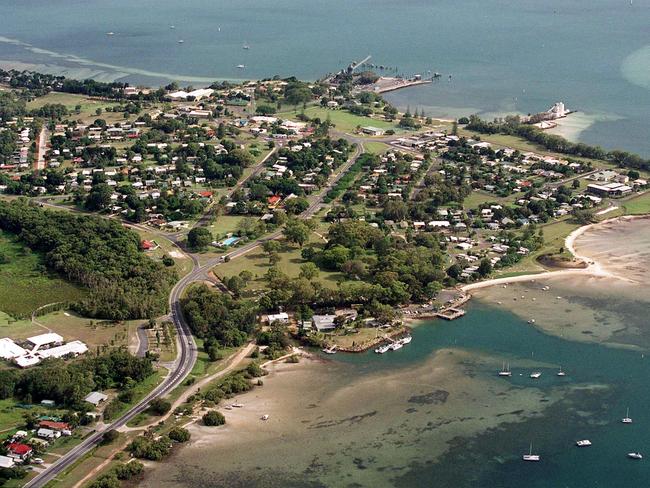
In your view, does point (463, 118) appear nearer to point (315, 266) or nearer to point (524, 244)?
point (524, 244)

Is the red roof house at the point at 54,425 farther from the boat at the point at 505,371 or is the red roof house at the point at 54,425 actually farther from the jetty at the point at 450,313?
the jetty at the point at 450,313

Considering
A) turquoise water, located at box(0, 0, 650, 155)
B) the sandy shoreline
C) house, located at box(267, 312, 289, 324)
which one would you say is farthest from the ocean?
turquoise water, located at box(0, 0, 650, 155)

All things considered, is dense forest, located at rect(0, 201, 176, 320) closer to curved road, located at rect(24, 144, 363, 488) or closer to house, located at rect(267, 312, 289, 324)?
curved road, located at rect(24, 144, 363, 488)

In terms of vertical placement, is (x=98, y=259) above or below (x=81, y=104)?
below

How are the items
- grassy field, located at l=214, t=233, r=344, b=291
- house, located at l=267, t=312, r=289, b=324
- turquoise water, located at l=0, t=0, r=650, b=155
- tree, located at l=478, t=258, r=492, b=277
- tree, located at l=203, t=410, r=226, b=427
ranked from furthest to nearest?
turquoise water, located at l=0, t=0, r=650, b=155 → tree, located at l=478, t=258, r=492, b=277 → grassy field, located at l=214, t=233, r=344, b=291 → house, located at l=267, t=312, r=289, b=324 → tree, located at l=203, t=410, r=226, b=427

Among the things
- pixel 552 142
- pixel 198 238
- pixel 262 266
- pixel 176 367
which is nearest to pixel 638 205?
pixel 552 142

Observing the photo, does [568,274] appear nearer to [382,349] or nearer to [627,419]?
[382,349]
